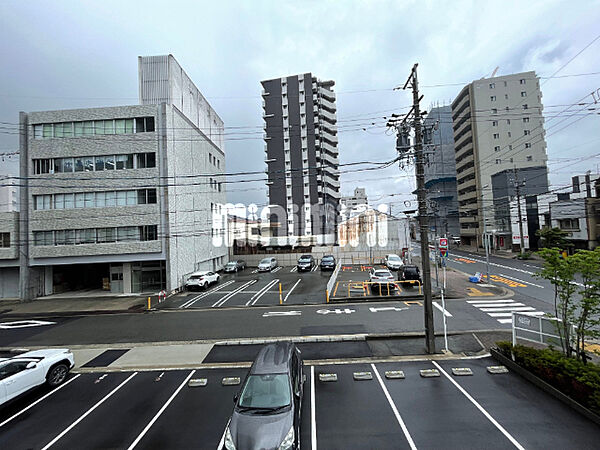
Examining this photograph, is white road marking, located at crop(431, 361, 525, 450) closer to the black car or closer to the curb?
the curb

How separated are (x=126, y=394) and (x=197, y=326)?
639 cm

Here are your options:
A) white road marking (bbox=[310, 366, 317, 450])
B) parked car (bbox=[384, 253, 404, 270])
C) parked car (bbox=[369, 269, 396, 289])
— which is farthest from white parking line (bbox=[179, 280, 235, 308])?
parked car (bbox=[384, 253, 404, 270])

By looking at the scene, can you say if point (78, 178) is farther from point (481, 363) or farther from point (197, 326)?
point (481, 363)

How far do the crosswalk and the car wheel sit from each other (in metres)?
17.9

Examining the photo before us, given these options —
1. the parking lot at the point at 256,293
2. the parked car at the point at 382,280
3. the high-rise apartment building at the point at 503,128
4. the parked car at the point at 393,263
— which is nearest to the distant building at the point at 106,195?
the parking lot at the point at 256,293

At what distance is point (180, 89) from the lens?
27297 millimetres

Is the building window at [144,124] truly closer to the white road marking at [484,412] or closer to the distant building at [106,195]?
the distant building at [106,195]

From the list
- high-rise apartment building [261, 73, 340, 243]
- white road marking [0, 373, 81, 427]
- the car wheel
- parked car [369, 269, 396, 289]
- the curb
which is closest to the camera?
the curb

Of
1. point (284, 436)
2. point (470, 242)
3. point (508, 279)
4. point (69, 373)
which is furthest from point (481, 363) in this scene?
point (470, 242)

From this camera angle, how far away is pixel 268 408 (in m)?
5.45

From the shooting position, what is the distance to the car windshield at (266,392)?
18.2 feet

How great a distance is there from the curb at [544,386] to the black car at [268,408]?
6332 mm

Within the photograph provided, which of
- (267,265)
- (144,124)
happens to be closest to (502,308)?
(267,265)

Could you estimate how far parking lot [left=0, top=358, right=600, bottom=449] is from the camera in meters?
5.68
